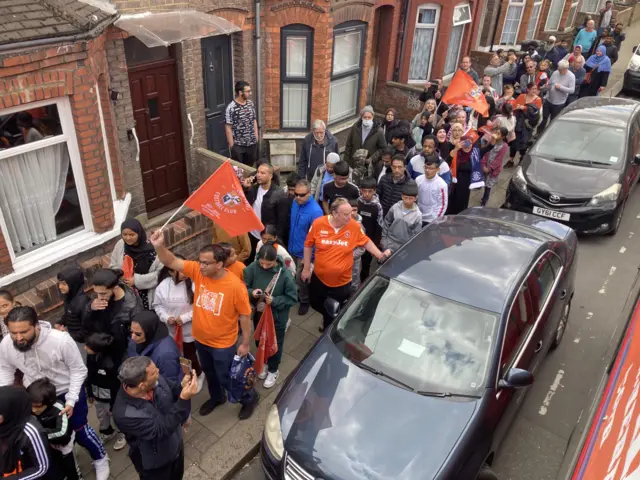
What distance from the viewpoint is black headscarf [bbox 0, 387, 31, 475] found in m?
2.94

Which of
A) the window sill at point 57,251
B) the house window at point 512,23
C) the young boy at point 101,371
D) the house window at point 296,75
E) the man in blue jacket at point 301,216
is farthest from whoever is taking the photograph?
the house window at point 512,23

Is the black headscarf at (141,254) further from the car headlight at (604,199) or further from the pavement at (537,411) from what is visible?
the car headlight at (604,199)

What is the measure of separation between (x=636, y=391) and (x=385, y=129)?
6797 mm

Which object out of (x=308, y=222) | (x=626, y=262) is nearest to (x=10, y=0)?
(x=308, y=222)

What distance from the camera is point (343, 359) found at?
14.1ft

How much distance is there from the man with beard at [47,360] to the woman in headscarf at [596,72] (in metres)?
13.4

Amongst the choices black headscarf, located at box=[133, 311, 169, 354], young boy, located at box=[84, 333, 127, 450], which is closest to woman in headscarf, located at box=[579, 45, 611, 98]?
black headscarf, located at box=[133, 311, 169, 354]

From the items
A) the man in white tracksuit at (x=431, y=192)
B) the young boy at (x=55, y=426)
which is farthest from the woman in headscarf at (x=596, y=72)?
the young boy at (x=55, y=426)

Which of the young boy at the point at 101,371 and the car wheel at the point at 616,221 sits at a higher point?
the young boy at the point at 101,371

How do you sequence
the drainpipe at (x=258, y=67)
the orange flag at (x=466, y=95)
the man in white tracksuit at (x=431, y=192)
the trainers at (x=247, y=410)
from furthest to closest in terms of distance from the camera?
1. the orange flag at (x=466, y=95)
2. the drainpipe at (x=258, y=67)
3. the man in white tracksuit at (x=431, y=192)
4. the trainers at (x=247, y=410)

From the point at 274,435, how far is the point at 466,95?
6885 mm

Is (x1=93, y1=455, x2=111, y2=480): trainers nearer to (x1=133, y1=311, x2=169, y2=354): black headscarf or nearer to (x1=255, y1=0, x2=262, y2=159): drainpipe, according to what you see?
(x1=133, y1=311, x2=169, y2=354): black headscarf

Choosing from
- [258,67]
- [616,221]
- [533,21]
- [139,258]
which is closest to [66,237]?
[139,258]

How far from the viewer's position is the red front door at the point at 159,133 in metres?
7.21
